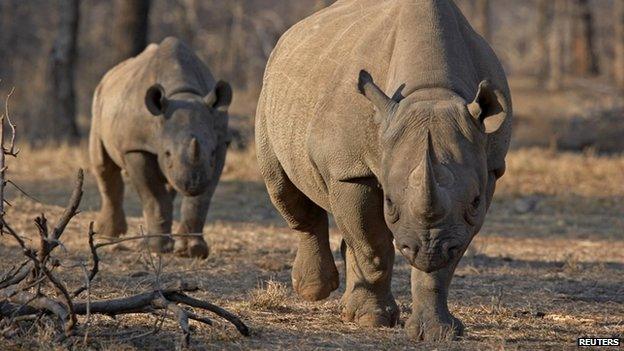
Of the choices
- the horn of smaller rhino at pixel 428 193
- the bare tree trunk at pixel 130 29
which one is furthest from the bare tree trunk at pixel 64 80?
the horn of smaller rhino at pixel 428 193

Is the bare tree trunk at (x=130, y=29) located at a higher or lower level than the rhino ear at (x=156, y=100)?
higher

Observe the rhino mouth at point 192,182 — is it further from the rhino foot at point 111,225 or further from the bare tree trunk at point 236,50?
the bare tree trunk at point 236,50

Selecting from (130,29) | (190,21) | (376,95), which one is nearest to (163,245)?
(376,95)

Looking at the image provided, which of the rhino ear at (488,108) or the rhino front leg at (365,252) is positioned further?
the rhino front leg at (365,252)

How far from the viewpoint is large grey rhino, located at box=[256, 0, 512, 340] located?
513 cm

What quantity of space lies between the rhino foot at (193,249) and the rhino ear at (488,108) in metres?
3.96

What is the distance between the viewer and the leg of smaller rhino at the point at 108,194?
34.8ft

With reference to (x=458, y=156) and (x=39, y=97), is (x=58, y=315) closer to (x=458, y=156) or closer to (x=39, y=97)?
(x=458, y=156)

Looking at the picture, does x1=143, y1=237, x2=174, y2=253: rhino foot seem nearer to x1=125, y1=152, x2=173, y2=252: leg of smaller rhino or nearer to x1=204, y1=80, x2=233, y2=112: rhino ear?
x1=125, y1=152, x2=173, y2=252: leg of smaller rhino

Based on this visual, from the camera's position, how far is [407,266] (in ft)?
29.1

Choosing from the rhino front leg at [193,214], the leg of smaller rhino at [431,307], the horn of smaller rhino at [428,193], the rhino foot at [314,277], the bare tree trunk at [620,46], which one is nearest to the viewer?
the horn of smaller rhino at [428,193]

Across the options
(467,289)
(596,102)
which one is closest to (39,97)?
(596,102)

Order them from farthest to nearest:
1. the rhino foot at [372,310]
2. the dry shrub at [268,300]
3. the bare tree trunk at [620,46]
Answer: the bare tree trunk at [620,46], the dry shrub at [268,300], the rhino foot at [372,310]

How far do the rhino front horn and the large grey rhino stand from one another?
1.89m
